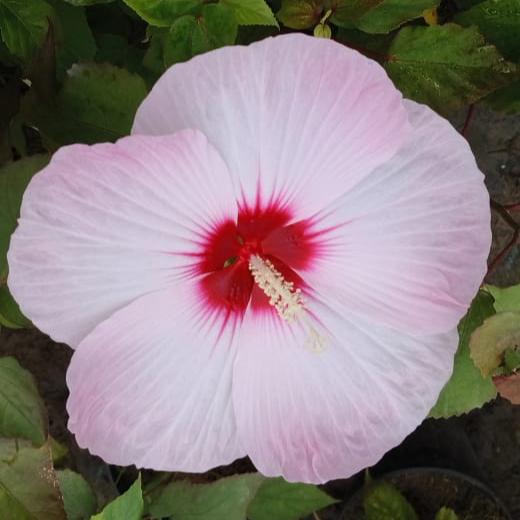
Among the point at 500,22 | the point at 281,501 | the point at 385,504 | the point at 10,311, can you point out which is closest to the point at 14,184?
the point at 10,311

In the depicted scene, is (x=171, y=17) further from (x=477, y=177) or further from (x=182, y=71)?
(x=477, y=177)

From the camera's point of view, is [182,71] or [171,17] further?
[171,17]

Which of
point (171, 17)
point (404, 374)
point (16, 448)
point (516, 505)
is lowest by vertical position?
point (516, 505)

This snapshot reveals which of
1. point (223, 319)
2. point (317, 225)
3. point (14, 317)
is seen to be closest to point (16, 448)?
point (14, 317)

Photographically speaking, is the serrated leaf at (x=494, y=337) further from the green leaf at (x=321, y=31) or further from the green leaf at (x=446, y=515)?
the green leaf at (x=446, y=515)

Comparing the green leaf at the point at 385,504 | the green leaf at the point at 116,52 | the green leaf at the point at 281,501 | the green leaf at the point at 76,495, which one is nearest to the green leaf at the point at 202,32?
the green leaf at the point at 116,52

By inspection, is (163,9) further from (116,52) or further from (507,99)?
(507,99)

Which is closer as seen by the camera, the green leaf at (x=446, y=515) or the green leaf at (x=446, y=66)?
the green leaf at (x=446, y=66)
